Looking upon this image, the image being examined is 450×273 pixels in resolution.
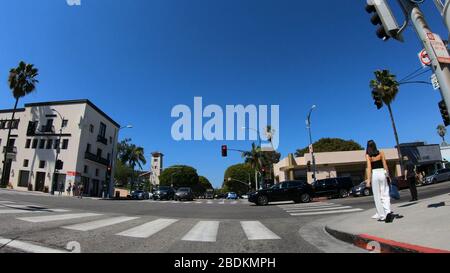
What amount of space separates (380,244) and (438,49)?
464cm

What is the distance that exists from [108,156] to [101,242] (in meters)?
49.4

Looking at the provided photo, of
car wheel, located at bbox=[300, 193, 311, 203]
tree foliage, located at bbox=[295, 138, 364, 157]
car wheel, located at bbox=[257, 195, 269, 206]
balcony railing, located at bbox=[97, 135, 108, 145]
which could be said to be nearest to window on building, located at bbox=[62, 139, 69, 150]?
balcony railing, located at bbox=[97, 135, 108, 145]

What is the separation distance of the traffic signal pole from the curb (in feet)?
10.9

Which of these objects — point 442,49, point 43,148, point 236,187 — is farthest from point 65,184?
point 236,187

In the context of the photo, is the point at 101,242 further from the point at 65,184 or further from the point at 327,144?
the point at 327,144

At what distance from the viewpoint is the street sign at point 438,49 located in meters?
6.39

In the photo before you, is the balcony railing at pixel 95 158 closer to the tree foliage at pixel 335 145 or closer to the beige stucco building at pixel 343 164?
the beige stucco building at pixel 343 164

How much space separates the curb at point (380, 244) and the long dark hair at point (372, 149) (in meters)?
2.11

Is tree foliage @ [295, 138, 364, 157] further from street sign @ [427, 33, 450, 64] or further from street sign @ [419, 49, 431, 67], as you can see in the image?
street sign @ [427, 33, 450, 64]

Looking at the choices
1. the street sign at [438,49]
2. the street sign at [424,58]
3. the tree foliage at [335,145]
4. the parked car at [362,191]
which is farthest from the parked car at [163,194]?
the tree foliage at [335,145]

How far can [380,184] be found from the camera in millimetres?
6824

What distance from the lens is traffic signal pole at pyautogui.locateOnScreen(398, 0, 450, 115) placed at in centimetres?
623
